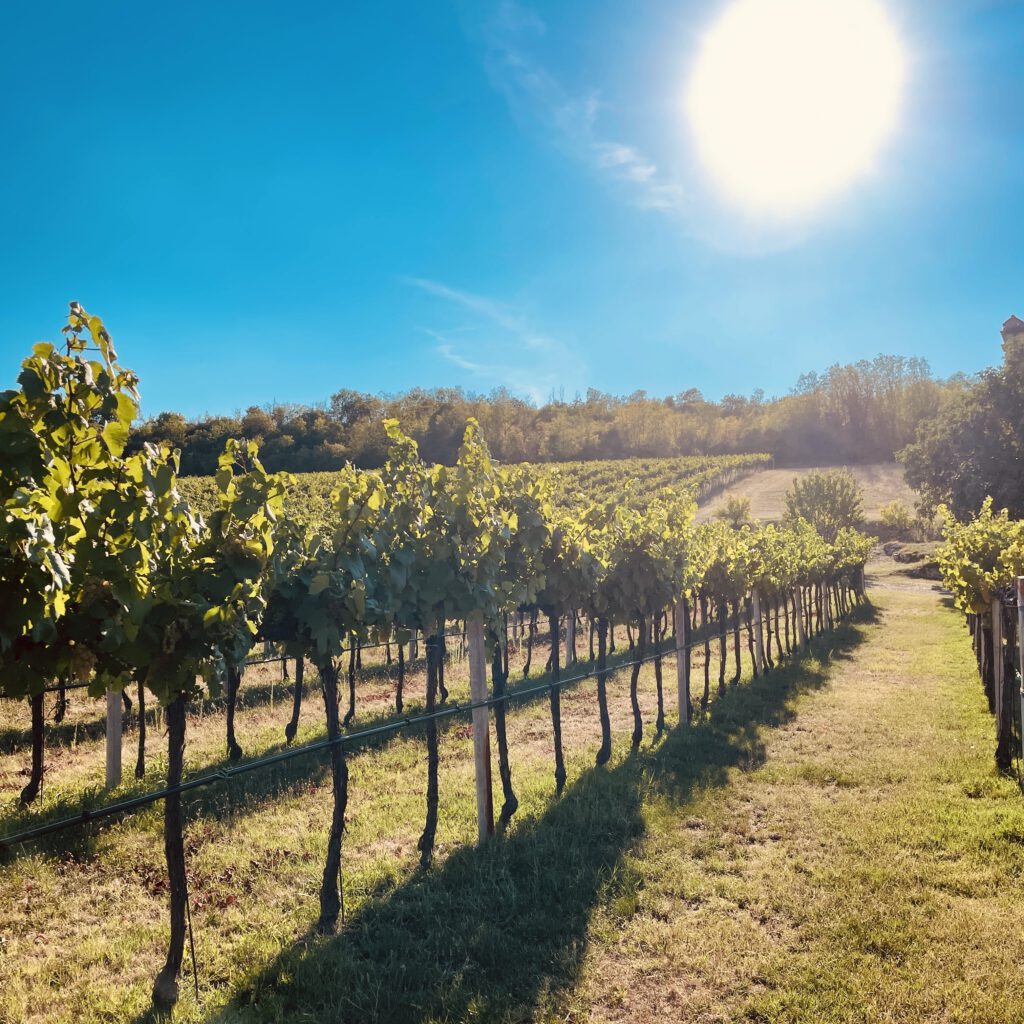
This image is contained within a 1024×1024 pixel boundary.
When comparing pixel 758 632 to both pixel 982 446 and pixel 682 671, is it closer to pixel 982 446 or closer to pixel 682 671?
pixel 682 671

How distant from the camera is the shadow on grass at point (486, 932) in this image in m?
3.98

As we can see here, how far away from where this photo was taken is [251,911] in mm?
5145

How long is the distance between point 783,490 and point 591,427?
3907 cm

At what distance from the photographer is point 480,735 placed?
20.8ft

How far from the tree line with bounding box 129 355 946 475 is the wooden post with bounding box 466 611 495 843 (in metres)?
53.6

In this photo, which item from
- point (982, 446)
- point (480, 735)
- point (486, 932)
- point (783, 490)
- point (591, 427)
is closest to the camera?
point (486, 932)

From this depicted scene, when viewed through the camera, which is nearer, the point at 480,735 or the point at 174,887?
the point at 174,887

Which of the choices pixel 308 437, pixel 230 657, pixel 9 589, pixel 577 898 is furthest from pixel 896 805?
pixel 308 437

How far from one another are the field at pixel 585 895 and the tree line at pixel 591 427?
5292 cm

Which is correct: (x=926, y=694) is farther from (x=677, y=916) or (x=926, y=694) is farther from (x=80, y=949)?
(x=80, y=949)

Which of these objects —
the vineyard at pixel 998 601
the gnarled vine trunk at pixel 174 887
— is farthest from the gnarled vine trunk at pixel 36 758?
the vineyard at pixel 998 601

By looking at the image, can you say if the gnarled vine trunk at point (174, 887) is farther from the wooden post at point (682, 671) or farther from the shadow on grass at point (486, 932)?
the wooden post at point (682, 671)

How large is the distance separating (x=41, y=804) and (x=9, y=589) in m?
6.10

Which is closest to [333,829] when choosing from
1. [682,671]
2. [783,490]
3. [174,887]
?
[174,887]
